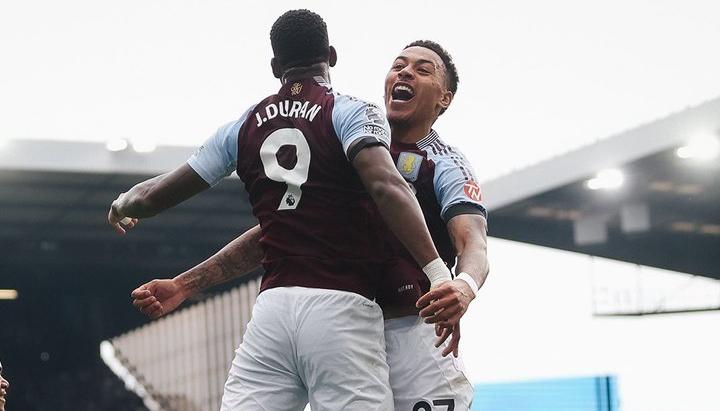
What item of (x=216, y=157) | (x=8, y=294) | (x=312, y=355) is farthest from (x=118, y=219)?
(x=8, y=294)

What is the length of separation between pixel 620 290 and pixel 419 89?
2612 cm

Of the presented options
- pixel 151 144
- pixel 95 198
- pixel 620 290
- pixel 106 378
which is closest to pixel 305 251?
pixel 151 144

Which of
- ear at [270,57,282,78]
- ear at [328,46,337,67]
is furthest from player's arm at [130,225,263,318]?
ear at [328,46,337,67]

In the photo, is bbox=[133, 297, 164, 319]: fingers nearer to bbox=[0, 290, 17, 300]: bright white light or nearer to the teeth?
the teeth

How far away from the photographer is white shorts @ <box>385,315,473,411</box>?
5.32 meters

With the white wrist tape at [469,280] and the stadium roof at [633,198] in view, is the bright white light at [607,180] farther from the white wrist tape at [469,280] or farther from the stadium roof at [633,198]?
the white wrist tape at [469,280]

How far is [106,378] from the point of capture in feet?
151

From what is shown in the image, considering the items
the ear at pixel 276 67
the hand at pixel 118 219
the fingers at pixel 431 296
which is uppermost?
the ear at pixel 276 67

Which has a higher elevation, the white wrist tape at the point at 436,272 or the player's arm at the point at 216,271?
the player's arm at the point at 216,271

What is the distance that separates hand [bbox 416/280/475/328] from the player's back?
1.24 ft

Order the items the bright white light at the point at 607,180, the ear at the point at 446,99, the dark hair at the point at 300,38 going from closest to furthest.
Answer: the dark hair at the point at 300,38
the ear at the point at 446,99
the bright white light at the point at 607,180

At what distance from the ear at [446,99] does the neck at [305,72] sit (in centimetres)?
83

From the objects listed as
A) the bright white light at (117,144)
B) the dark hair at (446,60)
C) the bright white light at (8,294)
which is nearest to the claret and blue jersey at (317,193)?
the dark hair at (446,60)

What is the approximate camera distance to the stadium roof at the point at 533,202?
2248cm
